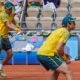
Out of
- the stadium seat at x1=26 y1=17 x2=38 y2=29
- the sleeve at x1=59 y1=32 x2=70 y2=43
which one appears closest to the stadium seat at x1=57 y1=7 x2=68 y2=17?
the stadium seat at x1=26 y1=17 x2=38 y2=29

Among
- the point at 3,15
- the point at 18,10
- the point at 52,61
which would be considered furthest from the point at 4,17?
the point at 18,10

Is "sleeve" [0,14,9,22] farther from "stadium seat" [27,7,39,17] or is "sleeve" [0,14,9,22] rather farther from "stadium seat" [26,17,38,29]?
"stadium seat" [27,7,39,17]

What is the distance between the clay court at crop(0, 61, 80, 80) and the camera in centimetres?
1037

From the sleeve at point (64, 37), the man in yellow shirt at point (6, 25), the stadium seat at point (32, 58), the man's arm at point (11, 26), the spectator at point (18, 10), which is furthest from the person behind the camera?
the spectator at point (18, 10)

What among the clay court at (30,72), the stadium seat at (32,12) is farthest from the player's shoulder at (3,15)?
the stadium seat at (32,12)

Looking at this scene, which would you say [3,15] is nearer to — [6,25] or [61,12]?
[6,25]

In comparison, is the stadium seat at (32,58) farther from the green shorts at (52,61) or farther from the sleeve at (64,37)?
the sleeve at (64,37)

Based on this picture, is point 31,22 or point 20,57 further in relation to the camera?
point 31,22

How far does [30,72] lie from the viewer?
11633mm

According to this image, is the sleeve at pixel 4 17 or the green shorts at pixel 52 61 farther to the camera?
the sleeve at pixel 4 17

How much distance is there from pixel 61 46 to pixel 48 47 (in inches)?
16.6

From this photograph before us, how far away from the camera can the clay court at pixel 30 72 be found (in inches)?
408

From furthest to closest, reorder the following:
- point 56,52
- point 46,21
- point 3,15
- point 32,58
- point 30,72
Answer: point 46,21, point 32,58, point 30,72, point 3,15, point 56,52

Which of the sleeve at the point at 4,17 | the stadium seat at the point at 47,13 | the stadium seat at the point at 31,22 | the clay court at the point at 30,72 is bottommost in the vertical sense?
Result: the clay court at the point at 30,72
